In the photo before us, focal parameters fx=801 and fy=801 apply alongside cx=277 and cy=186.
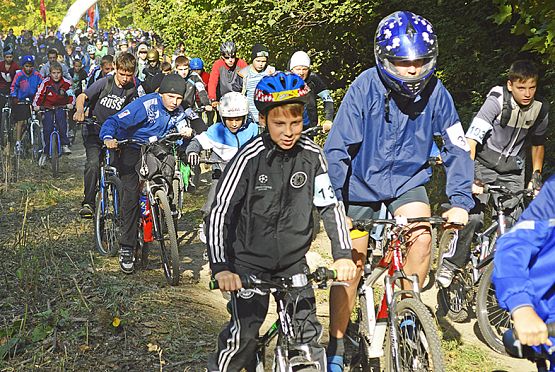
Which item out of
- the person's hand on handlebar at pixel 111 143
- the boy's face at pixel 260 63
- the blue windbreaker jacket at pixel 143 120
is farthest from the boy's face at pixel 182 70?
the person's hand on handlebar at pixel 111 143

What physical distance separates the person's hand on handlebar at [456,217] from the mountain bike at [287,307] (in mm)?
986

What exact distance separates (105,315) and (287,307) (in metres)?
2.65

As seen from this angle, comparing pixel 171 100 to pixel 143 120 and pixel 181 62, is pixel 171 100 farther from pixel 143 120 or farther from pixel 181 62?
pixel 181 62

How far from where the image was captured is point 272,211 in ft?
14.8

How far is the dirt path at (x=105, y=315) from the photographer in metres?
5.96

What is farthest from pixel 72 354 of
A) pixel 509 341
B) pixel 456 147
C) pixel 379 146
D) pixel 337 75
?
pixel 337 75

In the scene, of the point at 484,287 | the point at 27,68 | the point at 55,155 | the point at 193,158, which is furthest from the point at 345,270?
the point at 27,68

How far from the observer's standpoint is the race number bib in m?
4.55

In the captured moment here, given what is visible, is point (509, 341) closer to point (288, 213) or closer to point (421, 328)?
point (421, 328)

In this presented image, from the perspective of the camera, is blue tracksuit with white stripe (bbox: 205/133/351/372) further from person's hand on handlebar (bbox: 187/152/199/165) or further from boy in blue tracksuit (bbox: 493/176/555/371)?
person's hand on handlebar (bbox: 187/152/199/165)

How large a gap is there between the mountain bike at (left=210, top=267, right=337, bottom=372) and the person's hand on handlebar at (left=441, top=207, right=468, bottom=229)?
986mm

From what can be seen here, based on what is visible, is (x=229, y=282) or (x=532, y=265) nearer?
(x=532, y=265)

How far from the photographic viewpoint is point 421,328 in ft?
14.7

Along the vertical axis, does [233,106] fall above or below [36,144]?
above
